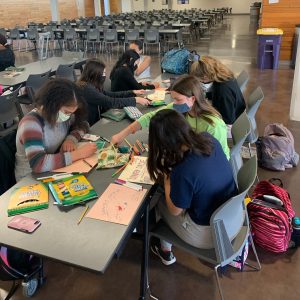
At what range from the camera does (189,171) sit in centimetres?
149

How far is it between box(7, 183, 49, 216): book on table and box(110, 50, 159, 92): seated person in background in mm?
2133

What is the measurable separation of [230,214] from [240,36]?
12.6 meters

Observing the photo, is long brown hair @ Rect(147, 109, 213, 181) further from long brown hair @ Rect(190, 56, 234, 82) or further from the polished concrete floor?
long brown hair @ Rect(190, 56, 234, 82)

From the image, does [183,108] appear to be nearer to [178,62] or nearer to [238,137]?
[238,137]

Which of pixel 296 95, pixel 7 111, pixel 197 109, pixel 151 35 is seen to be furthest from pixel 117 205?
pixel 151 35

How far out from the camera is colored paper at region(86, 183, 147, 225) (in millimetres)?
1488

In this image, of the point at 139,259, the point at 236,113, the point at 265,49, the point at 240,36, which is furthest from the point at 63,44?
the point at 139,259

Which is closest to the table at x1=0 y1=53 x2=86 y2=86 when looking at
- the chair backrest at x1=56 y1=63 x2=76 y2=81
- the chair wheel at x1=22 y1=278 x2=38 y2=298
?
the chair backrest at x1=56 y1=63 x2=76 y2=81

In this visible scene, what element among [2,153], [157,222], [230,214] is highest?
[2,153]

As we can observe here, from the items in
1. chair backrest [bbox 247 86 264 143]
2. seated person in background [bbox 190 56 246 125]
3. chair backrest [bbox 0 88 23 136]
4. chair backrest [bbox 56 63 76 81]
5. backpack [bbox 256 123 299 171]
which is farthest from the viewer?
chair backrest [bbox 56 63 76 81]

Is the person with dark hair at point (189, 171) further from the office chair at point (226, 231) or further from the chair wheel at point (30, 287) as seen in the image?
the chair wheel at point (30, 287)

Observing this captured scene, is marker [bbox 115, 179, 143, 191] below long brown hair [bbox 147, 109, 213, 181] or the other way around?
below

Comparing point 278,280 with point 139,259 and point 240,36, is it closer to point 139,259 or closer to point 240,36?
point 139,259

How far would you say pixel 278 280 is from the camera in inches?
80.8
